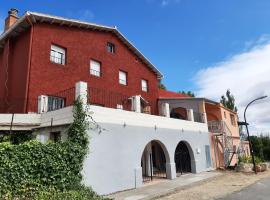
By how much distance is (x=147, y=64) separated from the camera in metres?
26.4

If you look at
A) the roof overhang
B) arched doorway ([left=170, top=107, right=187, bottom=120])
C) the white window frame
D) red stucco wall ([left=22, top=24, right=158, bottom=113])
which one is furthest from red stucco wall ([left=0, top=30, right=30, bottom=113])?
arched doorway ([left=170, top=107, right=187, bottom=120])

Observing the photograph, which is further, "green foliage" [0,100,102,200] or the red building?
the red building

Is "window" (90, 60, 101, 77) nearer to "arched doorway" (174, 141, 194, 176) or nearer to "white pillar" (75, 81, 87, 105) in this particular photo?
"white pillar" (75, 81, 87, 105)

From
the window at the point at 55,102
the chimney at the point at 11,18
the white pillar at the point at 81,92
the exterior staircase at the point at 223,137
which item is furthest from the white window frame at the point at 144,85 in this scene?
the white pillar at the point at 81,92

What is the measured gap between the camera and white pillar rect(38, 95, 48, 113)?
49.0 feet

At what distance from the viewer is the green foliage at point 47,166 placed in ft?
31.4

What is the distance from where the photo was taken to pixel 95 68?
2052 cm

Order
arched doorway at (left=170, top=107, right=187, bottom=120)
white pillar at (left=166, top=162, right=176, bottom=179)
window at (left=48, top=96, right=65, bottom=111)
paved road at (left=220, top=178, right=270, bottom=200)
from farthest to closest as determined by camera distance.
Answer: arched doorway at (left=170, top=107, right=187, bottom=120), white pillar at (left=166, top=162, right=176, bottom=179), window at (left=48, top=96, right=65, bottom=111), paved road at (left=220, top=178, right=270, bottom=200)

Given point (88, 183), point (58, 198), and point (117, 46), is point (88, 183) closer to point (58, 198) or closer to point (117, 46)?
point (58, 198)

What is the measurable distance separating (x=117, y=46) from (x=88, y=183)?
14.1m

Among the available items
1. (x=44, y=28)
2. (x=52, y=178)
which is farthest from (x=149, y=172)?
(x=44, y=28)

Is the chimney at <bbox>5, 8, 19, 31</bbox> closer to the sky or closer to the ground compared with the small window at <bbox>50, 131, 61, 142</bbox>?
closer to the sky

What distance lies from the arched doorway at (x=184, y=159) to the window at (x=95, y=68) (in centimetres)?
873

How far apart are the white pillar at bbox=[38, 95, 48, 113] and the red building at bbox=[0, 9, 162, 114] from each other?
0.65 meters
